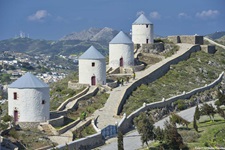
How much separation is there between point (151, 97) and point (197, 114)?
7.47 metres

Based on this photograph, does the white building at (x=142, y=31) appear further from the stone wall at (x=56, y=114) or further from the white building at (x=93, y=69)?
the stone wall at (x=56, y=114)

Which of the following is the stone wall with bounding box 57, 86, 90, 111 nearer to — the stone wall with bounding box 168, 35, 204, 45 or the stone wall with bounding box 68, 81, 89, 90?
the stone wall with bounding box 68, 81, 89, 90

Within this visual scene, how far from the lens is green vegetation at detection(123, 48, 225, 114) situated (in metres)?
41.7

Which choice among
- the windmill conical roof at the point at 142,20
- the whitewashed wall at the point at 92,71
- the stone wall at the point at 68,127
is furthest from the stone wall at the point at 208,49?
the stone wall at the point at 68,127

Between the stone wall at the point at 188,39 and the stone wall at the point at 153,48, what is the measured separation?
134 inches

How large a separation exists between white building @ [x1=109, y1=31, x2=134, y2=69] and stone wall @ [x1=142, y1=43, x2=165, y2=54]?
16.3 feet

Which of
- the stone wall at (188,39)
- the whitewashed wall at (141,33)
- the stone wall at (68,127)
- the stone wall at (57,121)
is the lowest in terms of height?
the stone wall at (68,127)

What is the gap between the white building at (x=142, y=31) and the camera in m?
52.1

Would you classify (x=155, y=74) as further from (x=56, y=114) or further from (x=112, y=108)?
(x=56, y=114)

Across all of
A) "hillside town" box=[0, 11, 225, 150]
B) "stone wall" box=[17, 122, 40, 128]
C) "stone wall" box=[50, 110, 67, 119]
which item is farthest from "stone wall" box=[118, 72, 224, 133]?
"stone wall" box=[17, 122, 40, 128]

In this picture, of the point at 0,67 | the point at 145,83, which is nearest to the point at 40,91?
the point at 145,83

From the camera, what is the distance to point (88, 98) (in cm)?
3906

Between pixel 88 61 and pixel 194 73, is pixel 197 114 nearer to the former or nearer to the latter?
pixel 88 61

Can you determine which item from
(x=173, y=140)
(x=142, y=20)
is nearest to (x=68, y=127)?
(x=173, y=140)
